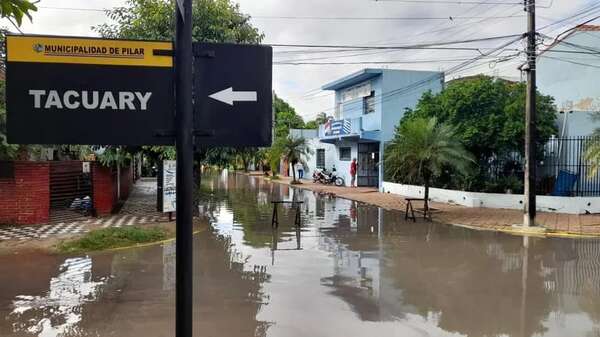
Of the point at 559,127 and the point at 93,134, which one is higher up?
the point at 559,127

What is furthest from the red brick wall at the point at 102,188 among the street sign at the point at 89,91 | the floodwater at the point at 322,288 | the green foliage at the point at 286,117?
the green foliage at the point at 286,117

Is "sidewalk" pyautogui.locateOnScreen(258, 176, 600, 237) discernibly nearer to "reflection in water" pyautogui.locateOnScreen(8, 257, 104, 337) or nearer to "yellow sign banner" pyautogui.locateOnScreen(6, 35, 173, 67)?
"reflection in water" pyautogui.locateOnScreen(8, 257, 104, 337)

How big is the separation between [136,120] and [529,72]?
47.2ft

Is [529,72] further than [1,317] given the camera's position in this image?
Yes

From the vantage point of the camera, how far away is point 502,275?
8.66m

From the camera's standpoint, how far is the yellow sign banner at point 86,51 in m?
2.10

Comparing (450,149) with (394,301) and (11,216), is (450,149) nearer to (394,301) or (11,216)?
(394,301)

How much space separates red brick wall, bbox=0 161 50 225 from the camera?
12.9 meters

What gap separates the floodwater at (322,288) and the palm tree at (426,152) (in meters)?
3.76

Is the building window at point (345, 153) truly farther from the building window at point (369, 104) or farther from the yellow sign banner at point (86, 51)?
the yellow sign banner at point (86, 51)

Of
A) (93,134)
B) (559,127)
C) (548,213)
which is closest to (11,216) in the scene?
(93,134)

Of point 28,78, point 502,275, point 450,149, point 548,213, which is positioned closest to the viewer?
point 28,78

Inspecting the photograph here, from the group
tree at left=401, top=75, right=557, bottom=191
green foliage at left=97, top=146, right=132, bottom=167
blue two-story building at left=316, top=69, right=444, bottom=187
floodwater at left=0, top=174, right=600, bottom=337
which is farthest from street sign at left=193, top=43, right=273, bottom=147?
blue two-story building at left=316, top=69, right=444, bottom=187

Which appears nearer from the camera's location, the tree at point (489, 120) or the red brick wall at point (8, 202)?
the red brick wall at point (8, 202)
